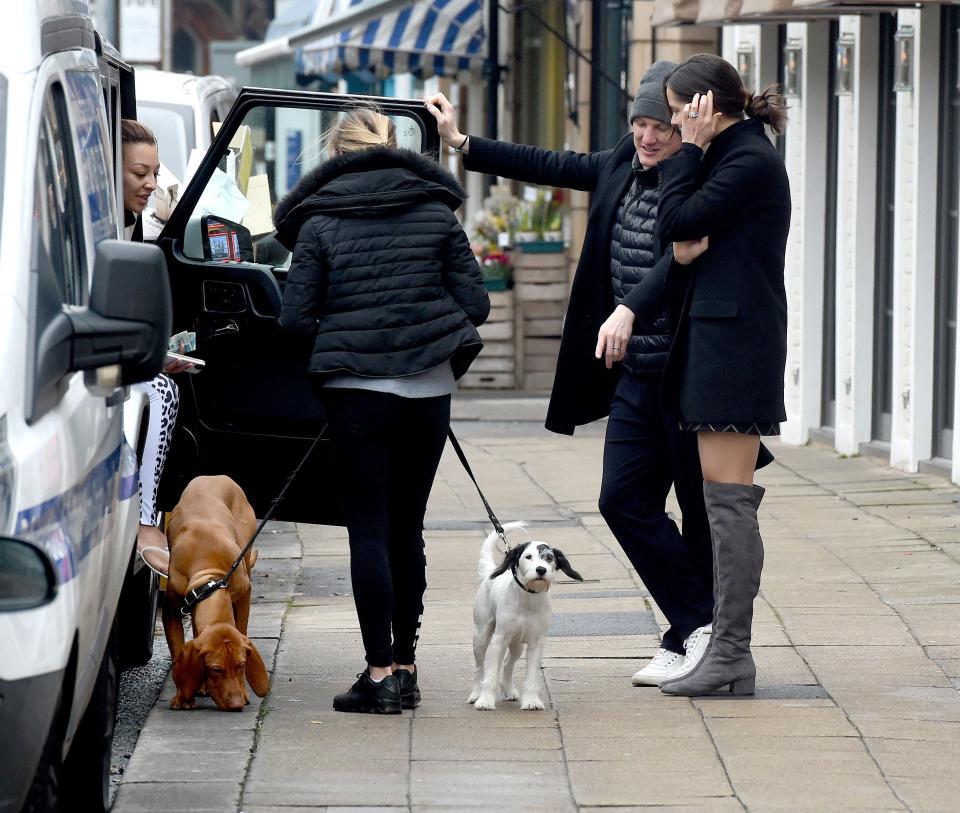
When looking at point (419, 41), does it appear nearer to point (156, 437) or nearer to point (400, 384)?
point (156, 437)

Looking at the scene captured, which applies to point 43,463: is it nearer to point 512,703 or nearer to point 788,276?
point 512,703

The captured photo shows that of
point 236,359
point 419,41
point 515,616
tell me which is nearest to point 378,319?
point 515,616

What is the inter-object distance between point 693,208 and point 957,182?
6031 millimetres

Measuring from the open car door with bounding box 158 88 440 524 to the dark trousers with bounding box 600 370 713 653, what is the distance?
1.43 meters

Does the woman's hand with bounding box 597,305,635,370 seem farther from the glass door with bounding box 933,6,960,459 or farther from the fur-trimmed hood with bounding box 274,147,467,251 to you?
the glass door with bounding box 933,6,960,459

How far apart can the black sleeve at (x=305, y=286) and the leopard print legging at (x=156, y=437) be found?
1.17 metres

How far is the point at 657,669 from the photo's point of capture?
626 centimetres

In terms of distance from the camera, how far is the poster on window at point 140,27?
30797 millimetres

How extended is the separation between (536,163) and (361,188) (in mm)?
1100

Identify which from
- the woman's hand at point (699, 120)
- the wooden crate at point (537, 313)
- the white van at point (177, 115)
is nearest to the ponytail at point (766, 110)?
the woman's hand at point (699, 120)

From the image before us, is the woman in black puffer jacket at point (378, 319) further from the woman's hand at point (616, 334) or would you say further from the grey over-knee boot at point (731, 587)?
the grey over-knee boot at point (731, 587)

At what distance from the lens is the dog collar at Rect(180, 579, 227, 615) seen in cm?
601

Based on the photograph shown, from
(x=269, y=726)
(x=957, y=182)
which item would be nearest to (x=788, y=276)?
(x=957, y=182)

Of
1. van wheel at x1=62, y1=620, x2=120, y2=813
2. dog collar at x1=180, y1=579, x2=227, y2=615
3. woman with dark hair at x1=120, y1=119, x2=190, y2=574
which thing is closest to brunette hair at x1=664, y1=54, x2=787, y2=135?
A: woman with dark hair at x1=120, y1=119, x2=190, y2=574
